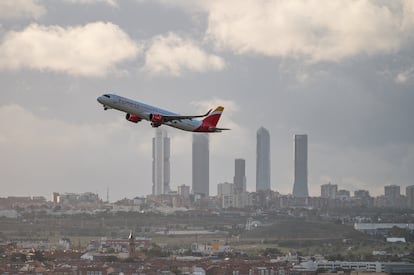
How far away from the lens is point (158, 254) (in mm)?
140000

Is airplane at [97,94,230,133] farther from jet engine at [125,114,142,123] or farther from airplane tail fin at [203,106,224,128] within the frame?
airplane tail fin at [203,106,224,128]

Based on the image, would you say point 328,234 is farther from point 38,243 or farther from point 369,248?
point 38,243

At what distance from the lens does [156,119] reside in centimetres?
→ 7212

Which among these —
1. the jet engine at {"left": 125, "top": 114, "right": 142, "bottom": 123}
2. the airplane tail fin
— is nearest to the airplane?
the jet engine at {"left": 125, "top": 114, "right": 142, "bottom": 123}

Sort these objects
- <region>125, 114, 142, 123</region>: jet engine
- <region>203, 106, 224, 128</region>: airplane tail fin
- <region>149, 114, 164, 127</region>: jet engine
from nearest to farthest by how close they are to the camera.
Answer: <region>149, 114, 164, 127</region>: jet engine
<region>125, 114, 142, 123</region>: jet engine
<region>203, 106, 224, 128</region>: airplane tail fin

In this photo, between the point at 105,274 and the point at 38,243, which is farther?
the point at 38,243

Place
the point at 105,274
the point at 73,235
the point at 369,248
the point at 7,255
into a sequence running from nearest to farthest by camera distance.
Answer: the point at 105,274
the point at 7,255
the point at 369,248
the point at 73,235

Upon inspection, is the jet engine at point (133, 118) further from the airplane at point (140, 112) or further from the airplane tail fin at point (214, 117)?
the airplane tail fin at point (214, 117)

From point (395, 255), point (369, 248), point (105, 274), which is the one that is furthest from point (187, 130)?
point (369, 248)

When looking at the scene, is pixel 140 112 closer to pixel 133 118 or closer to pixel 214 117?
pixel 133 118

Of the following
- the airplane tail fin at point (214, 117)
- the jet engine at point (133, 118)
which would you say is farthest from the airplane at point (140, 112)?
the airplane tail fin at point (214, 117)

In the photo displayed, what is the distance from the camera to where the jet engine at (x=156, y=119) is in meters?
71.8

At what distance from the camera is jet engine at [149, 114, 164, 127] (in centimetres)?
7181

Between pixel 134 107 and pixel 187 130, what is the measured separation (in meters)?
4.41
